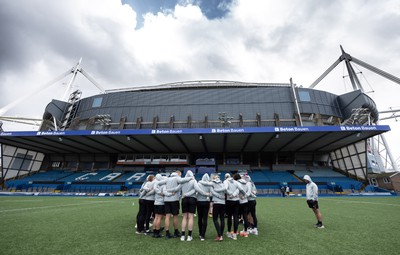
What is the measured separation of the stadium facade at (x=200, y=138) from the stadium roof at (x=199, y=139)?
0.16m

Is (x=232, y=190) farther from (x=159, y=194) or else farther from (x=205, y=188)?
(x=159, y=194)

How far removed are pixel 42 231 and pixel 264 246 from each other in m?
6.67

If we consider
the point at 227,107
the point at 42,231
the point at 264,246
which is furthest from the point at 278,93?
the point at 42,231

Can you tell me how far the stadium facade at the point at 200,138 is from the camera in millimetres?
28406

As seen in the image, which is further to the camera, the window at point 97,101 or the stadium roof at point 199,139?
the window at point 97,101

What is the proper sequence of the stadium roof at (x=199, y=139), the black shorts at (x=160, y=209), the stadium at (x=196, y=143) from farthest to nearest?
the stadium at (x=196, y=143) < the stadium roof at (x=199, y=139) < the black shorts at (x=160, y=209)

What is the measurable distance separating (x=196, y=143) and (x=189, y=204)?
2364 cm

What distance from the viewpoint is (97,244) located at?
180 inches

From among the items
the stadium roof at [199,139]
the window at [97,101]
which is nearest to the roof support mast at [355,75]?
the stadium roof at [199,139]

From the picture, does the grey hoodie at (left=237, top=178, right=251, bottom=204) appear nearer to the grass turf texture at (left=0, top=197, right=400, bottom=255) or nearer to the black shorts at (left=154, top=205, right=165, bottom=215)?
the grass turf texture at (left=0, top=197, right=400, bottom=255)

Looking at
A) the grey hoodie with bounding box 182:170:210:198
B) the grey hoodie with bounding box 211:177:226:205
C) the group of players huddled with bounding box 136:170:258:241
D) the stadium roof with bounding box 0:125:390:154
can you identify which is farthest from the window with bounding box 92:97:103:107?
the grey hoodie with bounding box 211:177:226:205

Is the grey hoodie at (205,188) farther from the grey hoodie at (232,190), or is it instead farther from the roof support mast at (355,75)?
the roof support mast at (355,75)

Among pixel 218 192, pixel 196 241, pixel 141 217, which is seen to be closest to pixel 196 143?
pixel 141 217

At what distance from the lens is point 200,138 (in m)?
26.0
